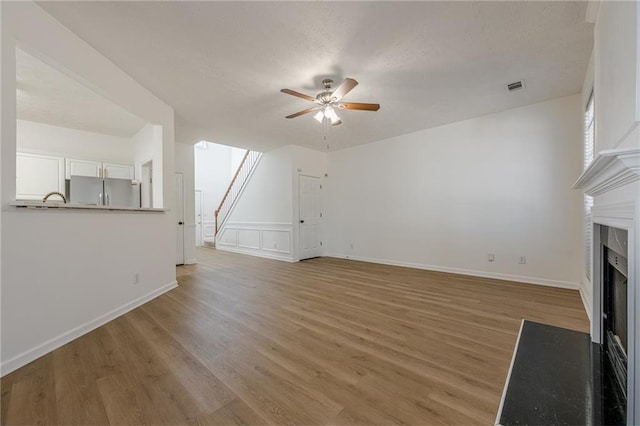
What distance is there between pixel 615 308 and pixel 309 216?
17.5 ft

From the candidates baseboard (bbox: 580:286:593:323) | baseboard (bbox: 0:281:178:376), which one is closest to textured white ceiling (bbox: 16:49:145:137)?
baseboard (bbox: 0:281:178:376)

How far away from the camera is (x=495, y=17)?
84.9 inches

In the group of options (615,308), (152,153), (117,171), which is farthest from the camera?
(117,171)

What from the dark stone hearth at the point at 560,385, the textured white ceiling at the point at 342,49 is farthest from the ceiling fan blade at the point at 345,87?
the dark stone hearth at the point at 560,385

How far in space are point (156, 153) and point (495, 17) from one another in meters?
4.31

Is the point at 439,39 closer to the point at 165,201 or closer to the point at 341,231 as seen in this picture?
the point at 165,201

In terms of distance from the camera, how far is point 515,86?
3320 millimetres

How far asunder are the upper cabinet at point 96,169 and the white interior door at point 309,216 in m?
3.59

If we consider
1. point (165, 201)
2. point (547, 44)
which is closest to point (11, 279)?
point (165, 201)

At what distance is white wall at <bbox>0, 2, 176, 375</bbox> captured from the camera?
1.85 metres

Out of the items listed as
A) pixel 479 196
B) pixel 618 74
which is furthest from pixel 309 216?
pixel 618 74

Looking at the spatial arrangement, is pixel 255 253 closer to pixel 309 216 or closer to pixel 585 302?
pixel 309 216

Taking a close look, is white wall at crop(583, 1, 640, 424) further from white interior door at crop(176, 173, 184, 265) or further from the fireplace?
white interior door at crop(176, 173, 184, 265)

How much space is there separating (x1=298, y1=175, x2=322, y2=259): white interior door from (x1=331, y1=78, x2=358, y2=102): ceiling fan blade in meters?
3.45
